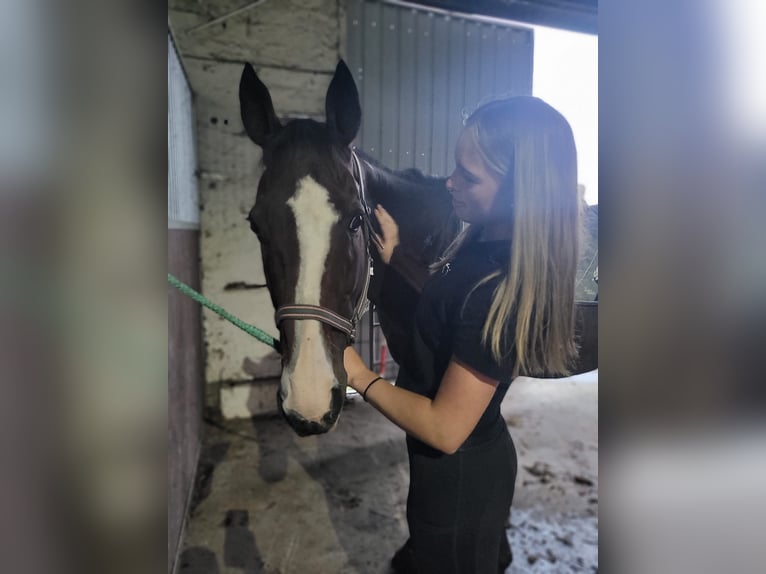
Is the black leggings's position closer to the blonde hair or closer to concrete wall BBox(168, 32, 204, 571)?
the blonde hair

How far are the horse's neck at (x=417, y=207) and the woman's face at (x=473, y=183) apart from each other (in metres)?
0.09

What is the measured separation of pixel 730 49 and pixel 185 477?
1.17 meters

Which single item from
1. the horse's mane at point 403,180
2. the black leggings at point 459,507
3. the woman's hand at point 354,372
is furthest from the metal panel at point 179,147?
the black leggings at point 459,507

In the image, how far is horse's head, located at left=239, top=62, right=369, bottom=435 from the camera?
44 centimetres

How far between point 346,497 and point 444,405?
800 mm

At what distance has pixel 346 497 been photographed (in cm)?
110

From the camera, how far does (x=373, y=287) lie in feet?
1.97

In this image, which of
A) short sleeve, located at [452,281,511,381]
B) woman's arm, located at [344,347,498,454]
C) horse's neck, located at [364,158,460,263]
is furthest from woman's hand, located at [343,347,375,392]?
horse's neck, located at [364,158,460,263]

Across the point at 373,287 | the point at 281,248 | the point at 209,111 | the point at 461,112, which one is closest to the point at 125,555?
the point at 281,248

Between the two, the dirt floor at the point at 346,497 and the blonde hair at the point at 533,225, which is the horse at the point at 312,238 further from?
the dirt floor at the point at 346,497

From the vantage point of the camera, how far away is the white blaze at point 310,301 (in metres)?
0.43

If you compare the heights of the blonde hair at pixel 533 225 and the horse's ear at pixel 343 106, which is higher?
the horse's ear at pixel 343 106

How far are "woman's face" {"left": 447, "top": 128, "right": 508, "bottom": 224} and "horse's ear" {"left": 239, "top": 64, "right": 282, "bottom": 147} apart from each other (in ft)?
0.71

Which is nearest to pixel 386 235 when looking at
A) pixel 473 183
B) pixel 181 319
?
pixel 473 183
